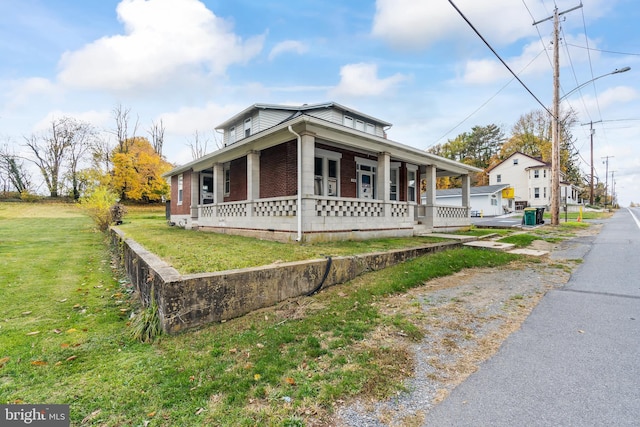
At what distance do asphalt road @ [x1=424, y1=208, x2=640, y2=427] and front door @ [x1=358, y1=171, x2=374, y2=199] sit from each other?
31.4 feet

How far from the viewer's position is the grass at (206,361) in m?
2.21

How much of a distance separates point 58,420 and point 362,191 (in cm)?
1239

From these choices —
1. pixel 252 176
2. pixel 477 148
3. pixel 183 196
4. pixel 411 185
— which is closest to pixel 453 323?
pixel 252 176

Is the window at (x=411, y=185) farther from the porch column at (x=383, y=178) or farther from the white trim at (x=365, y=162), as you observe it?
the porch column at (x=383, y=178)

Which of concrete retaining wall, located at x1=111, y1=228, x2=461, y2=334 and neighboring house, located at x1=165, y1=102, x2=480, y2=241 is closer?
concrete retaining wall, located at x1=111, y1=228, x2=461, y2=334

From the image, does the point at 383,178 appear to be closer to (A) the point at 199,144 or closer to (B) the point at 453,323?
(B) the point at 453,323

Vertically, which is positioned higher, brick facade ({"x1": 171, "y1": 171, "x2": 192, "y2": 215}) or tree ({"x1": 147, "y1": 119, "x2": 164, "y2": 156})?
tree ({"x1": 147, "y1": 119, "x2": 164, "y2": 156})

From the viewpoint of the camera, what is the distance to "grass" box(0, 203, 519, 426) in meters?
2.21

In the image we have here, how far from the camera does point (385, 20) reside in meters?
9.08

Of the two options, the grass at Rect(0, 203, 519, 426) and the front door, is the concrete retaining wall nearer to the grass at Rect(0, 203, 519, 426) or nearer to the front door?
the grass at Rect(0, 203, 519, 426)

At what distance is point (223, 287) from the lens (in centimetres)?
391

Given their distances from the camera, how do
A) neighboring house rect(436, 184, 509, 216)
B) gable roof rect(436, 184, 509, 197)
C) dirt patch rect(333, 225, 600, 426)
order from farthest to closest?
neighboring house rect(436, 184, 509, 216), gable roof rect(436, 184, 509, 197), dirt patch rect(333, 225, 600, 426)

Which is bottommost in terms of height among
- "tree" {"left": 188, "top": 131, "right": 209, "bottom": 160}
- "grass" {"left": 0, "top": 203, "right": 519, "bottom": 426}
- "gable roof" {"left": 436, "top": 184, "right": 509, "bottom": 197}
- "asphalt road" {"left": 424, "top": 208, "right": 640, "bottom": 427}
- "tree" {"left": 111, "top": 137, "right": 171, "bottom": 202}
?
"grass" {"left": 0, "top": 203, "right": 519, "bottom": 426}

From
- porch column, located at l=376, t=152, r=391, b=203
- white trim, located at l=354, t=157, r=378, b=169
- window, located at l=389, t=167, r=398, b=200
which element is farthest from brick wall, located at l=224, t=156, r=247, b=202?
window, located at l=389, t=167, r=398, b=200
